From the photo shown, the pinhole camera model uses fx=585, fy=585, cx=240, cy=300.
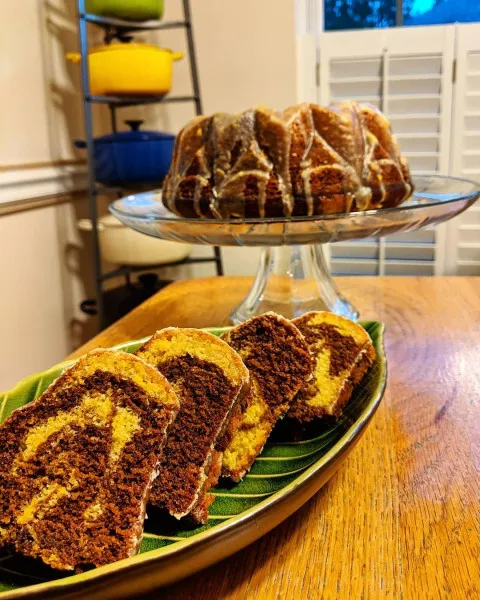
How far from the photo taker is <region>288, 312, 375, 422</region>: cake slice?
1.64 ft

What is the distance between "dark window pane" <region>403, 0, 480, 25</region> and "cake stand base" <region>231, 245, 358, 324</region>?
4.91 ft

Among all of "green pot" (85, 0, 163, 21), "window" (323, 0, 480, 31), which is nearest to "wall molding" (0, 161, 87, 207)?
"green pot" (85, 0, 163, 21)

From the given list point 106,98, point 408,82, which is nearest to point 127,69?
point 106,98

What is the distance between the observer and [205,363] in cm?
46

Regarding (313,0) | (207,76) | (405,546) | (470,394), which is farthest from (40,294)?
(405,546)

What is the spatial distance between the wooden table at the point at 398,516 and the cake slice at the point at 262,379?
0.06m

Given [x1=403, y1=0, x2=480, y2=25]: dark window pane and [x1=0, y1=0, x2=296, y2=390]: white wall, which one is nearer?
[x1=0, y1=0, x2=296, y2=390]: white wall

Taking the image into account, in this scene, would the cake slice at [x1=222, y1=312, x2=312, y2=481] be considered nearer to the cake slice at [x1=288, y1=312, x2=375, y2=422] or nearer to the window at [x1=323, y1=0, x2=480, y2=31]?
the cake slice at [x1=288, y1=312, x2=375, y2=422]

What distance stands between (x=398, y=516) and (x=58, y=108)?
5.76 ft

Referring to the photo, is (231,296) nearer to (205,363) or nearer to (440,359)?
(440,359)

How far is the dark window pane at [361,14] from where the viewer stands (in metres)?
2.05

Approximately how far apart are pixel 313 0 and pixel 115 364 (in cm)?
176

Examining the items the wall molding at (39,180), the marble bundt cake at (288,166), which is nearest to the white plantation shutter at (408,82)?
the wall molding at (39,180)

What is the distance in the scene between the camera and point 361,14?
205cm
